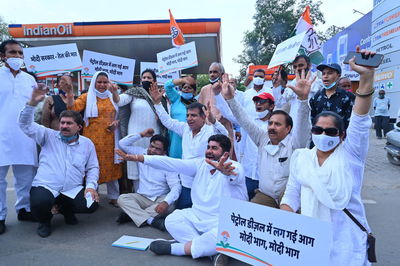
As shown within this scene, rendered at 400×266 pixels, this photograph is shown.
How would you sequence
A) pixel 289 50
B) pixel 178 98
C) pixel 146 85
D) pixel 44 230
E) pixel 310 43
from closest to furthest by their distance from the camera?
pixel 44 230
pixel 289 50
pixel 146 85
pixel 178 98
pixel 310 43

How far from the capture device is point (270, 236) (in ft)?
7.43

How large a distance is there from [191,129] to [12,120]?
2.06 m

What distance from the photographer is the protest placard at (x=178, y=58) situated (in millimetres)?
5672

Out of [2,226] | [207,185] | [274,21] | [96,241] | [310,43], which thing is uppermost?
[274,21]

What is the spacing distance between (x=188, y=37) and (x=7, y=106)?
32.7 feet

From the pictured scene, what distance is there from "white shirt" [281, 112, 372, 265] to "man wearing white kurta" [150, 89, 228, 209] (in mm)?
1783

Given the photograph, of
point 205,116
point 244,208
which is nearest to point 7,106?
point 205,116

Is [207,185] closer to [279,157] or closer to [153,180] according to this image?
[279,157]

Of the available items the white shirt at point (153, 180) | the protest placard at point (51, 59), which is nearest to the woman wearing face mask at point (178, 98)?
the white shirt at point (153, 180)

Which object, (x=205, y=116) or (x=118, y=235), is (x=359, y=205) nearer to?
(x=205, y=116)

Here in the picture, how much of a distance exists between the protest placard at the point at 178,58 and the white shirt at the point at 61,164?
256 cm

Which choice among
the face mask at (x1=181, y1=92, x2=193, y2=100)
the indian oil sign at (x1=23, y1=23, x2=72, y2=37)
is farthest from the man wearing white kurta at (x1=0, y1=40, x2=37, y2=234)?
the indian oil sign at (x1=23, y1=23, x2=72, y2=37)

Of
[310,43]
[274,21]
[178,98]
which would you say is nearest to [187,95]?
[178,98]

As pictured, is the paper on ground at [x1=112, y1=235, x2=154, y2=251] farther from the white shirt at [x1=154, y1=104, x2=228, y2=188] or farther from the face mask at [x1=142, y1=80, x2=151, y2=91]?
the face mask at [x1=142, y1=80, x2=151, y2=91]
